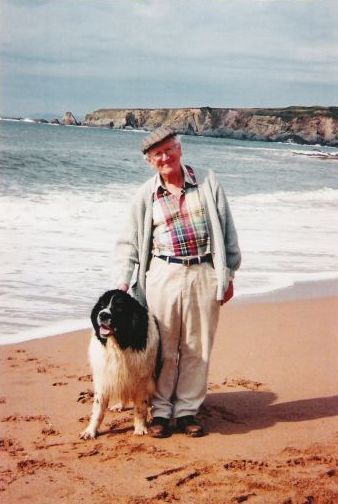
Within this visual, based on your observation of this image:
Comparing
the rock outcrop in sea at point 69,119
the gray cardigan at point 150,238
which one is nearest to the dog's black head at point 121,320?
the gray cardigan at point 150,238

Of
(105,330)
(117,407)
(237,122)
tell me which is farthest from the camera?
(237,122)

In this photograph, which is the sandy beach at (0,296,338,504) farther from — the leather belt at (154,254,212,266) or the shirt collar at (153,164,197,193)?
the shirt collar at (153,164,197,193)

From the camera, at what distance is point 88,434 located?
4184 millimetres

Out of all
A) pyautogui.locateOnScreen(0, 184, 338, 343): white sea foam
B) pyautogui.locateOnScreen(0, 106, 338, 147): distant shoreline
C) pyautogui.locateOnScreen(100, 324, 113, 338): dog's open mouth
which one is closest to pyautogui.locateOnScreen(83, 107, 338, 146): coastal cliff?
pyautogui.locateOnScreen(0, 106, 338, 147): distant shoreline

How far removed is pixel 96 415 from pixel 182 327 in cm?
76

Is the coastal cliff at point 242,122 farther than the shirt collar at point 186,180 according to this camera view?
Yes

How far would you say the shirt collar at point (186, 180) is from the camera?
13.9ft

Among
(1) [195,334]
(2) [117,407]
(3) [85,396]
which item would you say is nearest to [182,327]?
(1) [195,334]

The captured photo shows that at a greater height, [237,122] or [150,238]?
[237,122]

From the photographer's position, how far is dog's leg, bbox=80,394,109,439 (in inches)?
165

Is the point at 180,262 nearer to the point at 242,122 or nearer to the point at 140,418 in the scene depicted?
the point at 140,418

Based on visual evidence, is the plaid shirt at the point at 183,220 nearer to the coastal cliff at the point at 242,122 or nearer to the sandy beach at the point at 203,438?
the sandy beach at the point at 203,438

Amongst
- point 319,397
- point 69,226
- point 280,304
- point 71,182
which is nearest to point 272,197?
point 71,182

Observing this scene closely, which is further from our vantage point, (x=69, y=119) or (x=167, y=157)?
(x=69, y=119)
